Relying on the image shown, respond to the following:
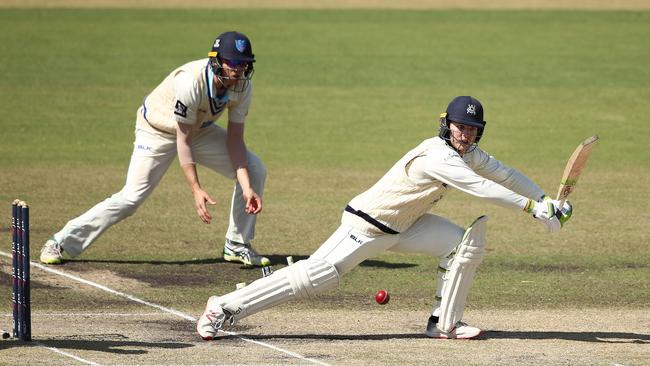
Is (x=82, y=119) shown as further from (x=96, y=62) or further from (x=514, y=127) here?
(x=514, y=127)

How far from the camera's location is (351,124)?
1920cm

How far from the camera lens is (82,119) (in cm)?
1902

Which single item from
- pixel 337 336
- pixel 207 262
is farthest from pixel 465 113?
pixel 207 262

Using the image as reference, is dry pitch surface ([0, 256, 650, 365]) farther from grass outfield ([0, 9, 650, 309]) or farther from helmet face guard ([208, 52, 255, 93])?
helmet face guard ([208, 52, 255, 93])

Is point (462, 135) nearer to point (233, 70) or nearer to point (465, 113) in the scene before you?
point (465, 113)

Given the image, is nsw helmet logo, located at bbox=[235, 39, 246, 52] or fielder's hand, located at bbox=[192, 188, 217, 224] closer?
fielder's hand, located at bbox=[192, 188, 217, 224]

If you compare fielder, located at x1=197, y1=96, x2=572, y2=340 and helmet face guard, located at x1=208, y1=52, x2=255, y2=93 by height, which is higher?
helmet face guard, located at x1=208, y1=52, x2=255, y2=93

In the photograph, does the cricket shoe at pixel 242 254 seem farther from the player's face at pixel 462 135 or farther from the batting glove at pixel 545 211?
the batting glove at pixel 545 211

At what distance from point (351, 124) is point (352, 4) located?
454 inches

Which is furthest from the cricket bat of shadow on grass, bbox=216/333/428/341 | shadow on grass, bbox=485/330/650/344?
shadow on grass, bbox=216/333/428/341

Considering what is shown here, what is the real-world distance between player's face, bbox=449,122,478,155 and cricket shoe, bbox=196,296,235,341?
2.04 metres

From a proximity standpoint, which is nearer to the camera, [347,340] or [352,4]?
[347,340]

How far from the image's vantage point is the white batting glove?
337 inches

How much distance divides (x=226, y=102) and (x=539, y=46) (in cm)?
1521
